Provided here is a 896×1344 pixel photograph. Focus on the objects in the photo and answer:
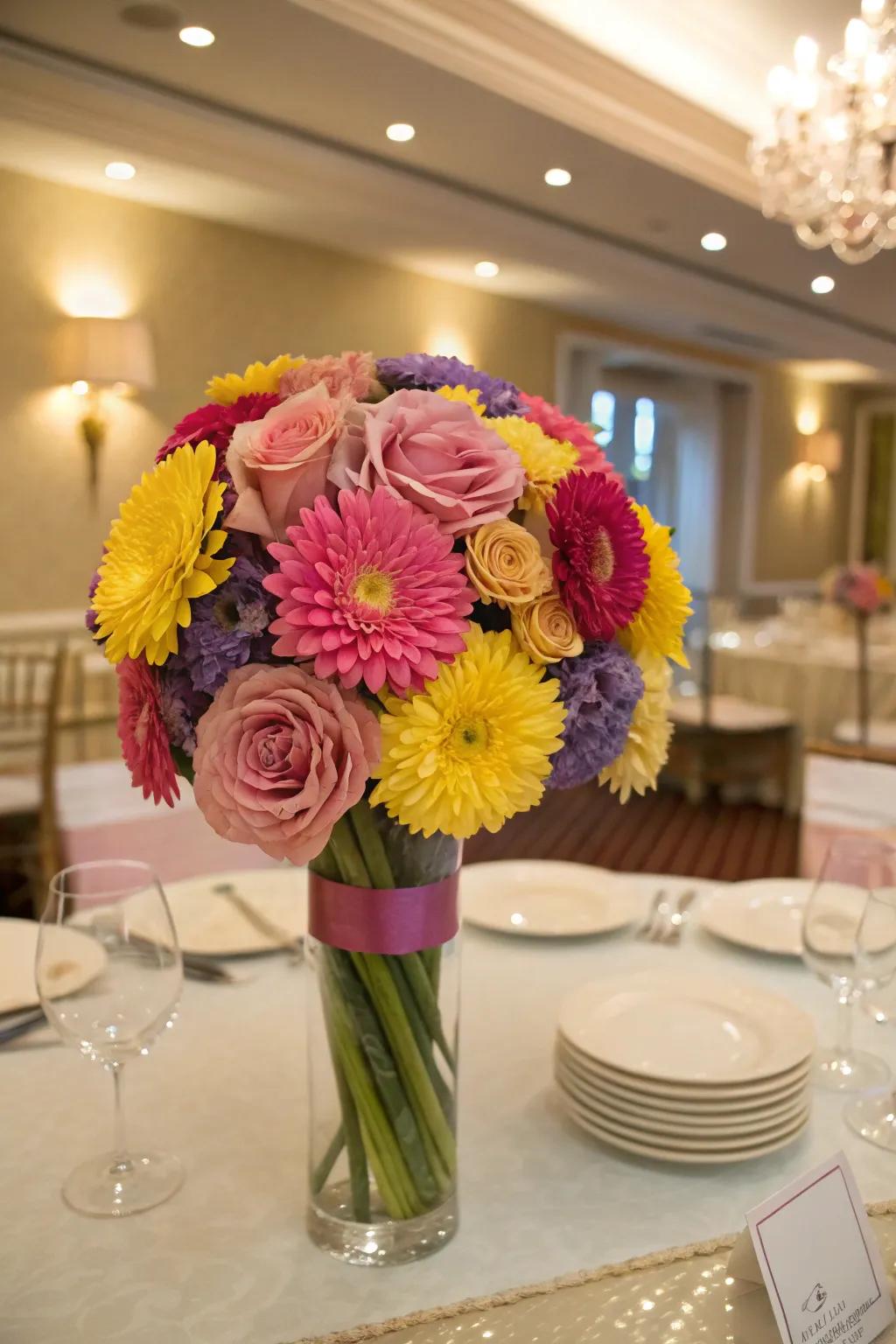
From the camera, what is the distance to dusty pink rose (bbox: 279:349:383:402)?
32.1 inches

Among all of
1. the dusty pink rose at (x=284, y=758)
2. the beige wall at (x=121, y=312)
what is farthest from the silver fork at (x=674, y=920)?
the beige wall at (x=121, y=312)

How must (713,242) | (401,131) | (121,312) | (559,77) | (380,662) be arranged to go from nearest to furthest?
1. (380,662)
2. (559,77)
3. (401,131)
4. (121,312)
5. (713,242)

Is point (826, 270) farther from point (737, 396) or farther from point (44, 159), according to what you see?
point (44, 159)

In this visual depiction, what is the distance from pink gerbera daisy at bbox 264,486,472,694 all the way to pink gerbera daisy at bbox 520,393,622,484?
0.23m

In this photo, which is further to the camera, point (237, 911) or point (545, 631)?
point (237, 911)

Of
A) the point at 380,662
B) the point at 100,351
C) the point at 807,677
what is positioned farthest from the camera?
the point at 807,677

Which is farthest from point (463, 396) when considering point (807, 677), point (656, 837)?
point (807, 677)

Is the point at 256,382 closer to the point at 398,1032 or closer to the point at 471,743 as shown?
the point at 471,743

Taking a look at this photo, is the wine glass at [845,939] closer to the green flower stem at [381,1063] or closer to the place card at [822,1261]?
the place card at [822,1261]

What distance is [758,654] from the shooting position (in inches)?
224

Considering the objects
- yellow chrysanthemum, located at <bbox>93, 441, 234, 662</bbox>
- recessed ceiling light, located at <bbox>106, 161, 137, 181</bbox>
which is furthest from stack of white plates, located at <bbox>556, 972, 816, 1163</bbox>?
recessed ceiling light, located at <bbox>106, 161, 137, 181</bbox>

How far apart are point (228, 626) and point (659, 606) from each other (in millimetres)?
323

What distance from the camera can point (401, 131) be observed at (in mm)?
4094

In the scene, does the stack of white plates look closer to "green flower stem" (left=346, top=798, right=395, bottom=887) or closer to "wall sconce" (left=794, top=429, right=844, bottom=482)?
"green flower stem" (left=346, top=798, right=395, bottom=887)
